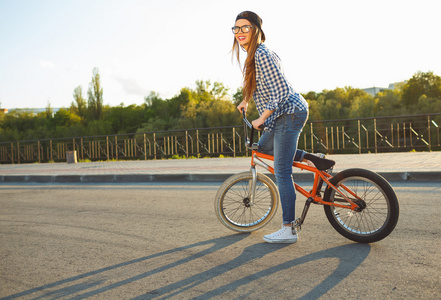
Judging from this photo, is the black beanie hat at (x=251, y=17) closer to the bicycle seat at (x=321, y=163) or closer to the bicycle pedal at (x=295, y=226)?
the bicycle seat at (x=321, y=163)

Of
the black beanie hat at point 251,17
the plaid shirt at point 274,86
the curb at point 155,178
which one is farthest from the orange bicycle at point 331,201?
the curb at point 155,178

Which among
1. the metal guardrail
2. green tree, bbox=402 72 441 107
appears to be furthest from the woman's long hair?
green tree, bbox=402 72 441 107

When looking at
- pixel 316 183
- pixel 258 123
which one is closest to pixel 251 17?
pixel 258 123

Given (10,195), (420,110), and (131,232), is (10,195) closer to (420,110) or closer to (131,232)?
(131,232)

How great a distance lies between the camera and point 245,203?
4078mm

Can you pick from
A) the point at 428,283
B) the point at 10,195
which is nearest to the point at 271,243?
the point at 428,283

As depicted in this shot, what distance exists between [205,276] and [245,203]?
1277mm

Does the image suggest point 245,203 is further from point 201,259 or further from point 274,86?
point 274,86

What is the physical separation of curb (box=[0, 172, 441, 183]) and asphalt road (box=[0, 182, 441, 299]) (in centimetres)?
206

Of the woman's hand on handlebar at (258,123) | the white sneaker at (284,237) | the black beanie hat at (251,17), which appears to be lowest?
the white sneaker at (284,237)

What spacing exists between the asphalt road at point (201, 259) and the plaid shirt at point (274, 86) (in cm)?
119

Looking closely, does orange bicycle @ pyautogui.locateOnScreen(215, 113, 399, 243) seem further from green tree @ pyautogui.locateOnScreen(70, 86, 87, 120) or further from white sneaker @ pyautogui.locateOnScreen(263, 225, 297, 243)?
green tree @ pyautogui.locateOnScreen(70, 86, 87, 120)

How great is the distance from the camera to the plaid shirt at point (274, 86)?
3449 mm

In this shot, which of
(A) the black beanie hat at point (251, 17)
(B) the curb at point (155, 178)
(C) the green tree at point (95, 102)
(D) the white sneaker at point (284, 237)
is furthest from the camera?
(C) the green tree at point (95, 102)
